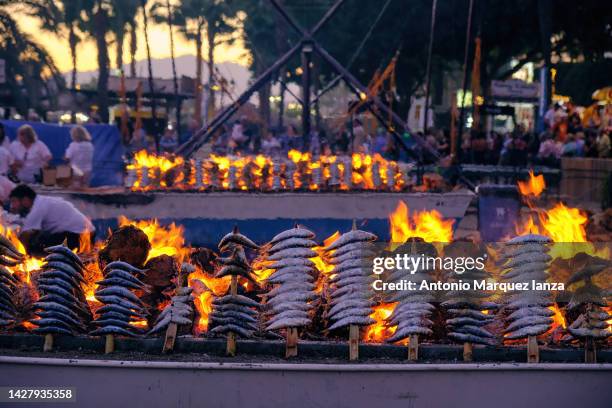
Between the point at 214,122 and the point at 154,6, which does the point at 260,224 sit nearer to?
the point at 214,122

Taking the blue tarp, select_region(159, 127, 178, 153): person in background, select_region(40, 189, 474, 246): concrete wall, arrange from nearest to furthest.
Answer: select_region(40, 189, 474, 246): concrete wall
the blue tarp
select_region(159, 127, 178, 153): person in background

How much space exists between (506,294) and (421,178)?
11294 mm

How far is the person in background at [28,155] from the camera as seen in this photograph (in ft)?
51.9

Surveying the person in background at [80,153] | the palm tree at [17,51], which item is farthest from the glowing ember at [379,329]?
the palm tree at [17,51]

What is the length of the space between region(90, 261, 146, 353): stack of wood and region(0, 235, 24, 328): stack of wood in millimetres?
747

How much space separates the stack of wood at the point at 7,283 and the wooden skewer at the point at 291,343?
2120 millimetres

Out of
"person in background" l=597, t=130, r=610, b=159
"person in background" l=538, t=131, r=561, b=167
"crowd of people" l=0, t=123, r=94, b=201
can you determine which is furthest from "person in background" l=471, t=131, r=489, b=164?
"crowd of people" l=0, t=123, r=94, b=201

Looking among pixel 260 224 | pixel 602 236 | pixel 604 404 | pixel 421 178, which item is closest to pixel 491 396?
pixel 604 404

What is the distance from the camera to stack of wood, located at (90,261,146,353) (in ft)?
19.7

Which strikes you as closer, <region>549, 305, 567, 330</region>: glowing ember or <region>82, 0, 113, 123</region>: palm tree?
<region>549, 305, 567, 330</region>: glowing ember

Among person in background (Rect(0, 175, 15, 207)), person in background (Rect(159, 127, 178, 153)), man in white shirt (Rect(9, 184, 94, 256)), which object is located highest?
person in background (Rect(159, 127, 178, 153))

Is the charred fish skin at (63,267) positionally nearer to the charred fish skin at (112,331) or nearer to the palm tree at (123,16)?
the charred fish skin at (112,331)

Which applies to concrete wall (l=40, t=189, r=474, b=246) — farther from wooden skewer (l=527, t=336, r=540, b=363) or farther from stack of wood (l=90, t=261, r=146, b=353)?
wooden skewer (l=527, t=336, r=540, b=363)

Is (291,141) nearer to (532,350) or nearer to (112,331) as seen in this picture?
(112,331)
